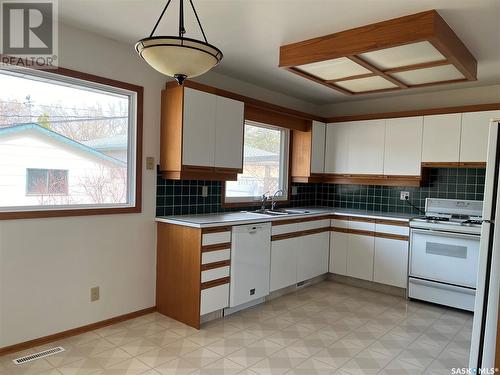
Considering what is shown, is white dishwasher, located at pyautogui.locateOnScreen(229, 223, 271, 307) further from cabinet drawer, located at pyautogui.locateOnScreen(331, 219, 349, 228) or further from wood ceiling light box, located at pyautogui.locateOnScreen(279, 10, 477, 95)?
wood ceiling light box, located at pyautogui.locateOnScreen(279, 10, 477, 95)

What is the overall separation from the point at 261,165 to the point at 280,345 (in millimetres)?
2291

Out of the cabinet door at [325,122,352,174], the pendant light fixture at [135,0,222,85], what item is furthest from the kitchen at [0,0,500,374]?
the cabinet door at [325,122,352,174]

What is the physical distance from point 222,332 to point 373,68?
245 centimetres

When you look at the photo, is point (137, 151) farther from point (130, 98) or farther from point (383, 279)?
point (383, 279)

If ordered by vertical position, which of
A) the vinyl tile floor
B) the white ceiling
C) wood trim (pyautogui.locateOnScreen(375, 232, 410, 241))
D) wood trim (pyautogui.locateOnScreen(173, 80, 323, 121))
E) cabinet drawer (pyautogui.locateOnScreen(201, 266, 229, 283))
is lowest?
the vinyl tile floor

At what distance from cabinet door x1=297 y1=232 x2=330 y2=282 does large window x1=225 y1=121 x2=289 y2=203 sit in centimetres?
75

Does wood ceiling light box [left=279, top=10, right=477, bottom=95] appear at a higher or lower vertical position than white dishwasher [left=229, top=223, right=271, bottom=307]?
higher

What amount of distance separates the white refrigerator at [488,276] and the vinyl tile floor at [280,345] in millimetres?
514

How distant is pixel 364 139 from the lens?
4.66m

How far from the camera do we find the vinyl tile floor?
246 cm

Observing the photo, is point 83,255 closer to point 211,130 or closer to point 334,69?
point 211,130

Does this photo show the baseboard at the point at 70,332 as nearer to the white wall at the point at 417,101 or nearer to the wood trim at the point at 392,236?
the wood trim at the point at 392,236

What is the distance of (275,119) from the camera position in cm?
438

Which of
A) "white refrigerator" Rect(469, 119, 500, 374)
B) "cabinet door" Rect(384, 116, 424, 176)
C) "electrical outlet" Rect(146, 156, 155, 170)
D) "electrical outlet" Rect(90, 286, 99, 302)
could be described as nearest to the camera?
"white refrigerator" Rect(469, 119, 500, 374)
